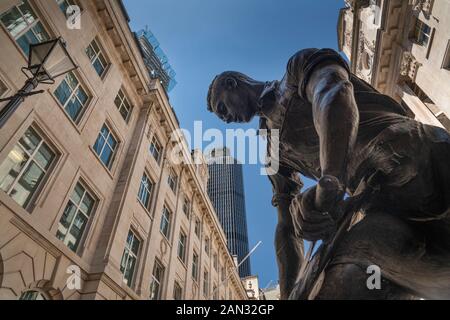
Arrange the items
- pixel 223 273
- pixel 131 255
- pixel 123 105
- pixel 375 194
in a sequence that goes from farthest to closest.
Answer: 1. pixel 223 273
2. pixel 123 105
3. pixel 131 255
4. pixel 375 194

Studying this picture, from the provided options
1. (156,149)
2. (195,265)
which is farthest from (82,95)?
(195,265)

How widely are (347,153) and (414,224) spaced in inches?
18.8

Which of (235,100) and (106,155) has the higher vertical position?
(106,155)

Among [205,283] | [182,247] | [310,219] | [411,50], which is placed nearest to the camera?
[310,219]

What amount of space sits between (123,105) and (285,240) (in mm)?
15803

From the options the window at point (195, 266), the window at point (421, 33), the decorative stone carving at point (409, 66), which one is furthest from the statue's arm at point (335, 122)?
the window at point (195, 266)

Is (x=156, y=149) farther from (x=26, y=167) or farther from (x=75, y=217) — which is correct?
(x=26, y=167)

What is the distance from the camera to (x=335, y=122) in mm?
1166

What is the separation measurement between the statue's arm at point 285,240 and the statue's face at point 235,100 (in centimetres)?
52

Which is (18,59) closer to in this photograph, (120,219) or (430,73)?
(120,219)

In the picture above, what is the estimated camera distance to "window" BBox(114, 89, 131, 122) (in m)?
15.5

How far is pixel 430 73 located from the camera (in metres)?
15.5

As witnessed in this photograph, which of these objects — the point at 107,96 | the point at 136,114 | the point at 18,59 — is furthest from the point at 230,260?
the point at 18,59

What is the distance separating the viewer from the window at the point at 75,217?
31.6 feet
